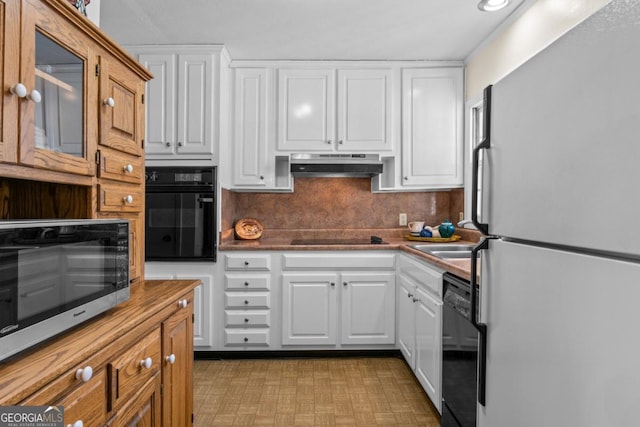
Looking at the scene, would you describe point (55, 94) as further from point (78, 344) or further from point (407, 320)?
point (407, 320)

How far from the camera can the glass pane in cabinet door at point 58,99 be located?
3.50ft

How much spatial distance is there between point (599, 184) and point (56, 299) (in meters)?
1.27

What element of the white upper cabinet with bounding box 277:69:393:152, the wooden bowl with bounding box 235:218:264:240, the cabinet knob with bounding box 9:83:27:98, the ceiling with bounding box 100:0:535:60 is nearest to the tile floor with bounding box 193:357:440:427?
the wooden bowl with bounding box 235:218:264:240

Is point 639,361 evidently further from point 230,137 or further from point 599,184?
point 230,137

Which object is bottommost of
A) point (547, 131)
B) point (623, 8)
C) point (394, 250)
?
point (394, 250)

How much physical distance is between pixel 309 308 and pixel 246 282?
0.54 m

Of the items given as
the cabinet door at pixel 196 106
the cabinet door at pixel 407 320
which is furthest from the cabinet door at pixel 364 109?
the cabinet door at pixel 407 320

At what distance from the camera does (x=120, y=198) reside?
60.5 inches

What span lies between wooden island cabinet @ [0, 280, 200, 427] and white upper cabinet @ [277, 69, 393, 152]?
1847mm

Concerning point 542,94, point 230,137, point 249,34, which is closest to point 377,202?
point 230,137

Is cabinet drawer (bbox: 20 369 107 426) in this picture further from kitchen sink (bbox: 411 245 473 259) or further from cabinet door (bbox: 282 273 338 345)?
kitchen sink (bbox: 411 245 473 259)

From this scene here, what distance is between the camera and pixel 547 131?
0.90 meters

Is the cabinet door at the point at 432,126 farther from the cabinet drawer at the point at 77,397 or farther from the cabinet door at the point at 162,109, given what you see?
the cabinet drawer at the point at 77,397

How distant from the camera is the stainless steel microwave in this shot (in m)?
0.82
